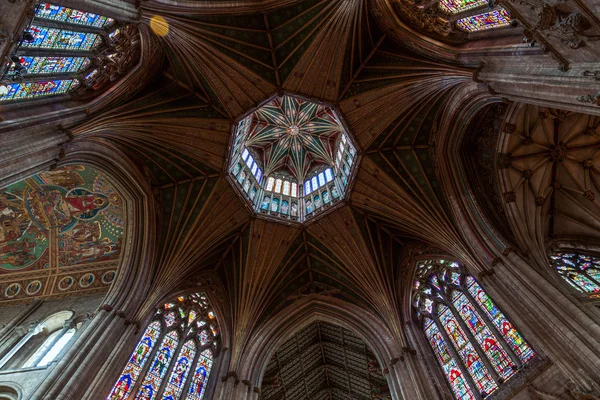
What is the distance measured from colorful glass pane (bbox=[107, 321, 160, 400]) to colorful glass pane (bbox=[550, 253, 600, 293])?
12250 mm

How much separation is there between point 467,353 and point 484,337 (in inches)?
26.5

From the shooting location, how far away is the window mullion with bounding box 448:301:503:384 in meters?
9.68

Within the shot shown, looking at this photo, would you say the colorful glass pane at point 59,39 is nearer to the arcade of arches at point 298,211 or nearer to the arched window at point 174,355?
the arcade of arches at point 298,211

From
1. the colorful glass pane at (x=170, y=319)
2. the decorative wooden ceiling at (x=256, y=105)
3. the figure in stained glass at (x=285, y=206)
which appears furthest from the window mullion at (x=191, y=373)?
the figure in stained glass at (x=285, y=206)

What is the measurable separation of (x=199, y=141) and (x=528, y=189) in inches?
447

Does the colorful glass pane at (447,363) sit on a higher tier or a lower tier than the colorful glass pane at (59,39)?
lower

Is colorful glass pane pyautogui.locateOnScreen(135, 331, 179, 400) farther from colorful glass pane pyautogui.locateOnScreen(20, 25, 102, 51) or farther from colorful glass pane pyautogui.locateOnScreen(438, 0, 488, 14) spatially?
colorful glass pane pyautogui.locateOnScreen(438, 0, 488, 14)

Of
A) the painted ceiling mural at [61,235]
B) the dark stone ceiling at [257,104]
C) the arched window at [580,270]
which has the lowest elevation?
the arched window at [580,270]

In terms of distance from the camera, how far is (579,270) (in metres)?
11.3

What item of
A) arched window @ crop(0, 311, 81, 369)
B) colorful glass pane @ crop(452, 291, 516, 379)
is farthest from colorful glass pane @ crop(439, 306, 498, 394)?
arched window @ crop(0, 311, 81, 369)

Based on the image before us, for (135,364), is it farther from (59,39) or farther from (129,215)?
(59,39)

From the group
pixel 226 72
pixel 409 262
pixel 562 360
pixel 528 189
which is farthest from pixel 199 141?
pixel 562 360

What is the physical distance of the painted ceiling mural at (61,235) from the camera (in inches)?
494

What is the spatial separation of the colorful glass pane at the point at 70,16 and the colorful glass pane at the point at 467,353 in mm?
12463
